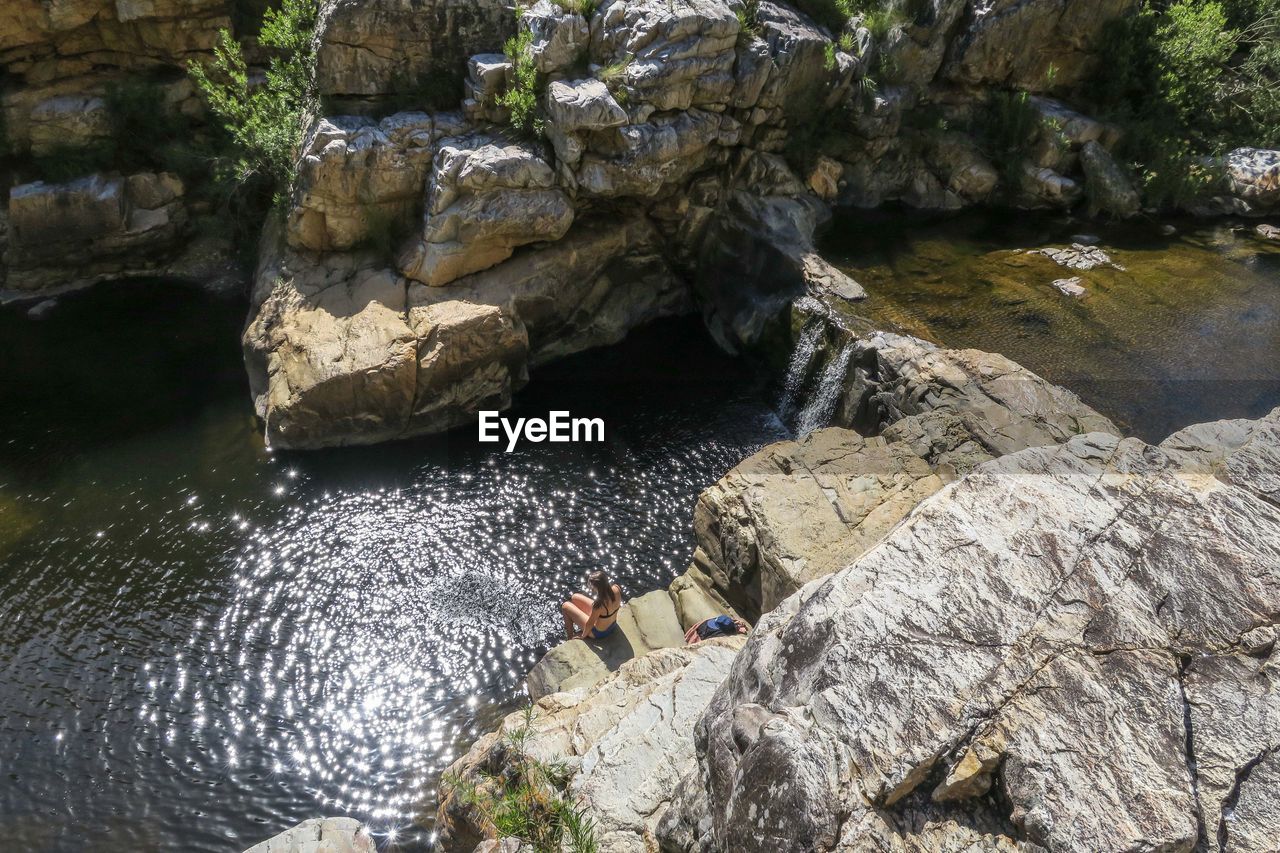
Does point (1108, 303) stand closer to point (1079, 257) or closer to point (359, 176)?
point (1079, 257)

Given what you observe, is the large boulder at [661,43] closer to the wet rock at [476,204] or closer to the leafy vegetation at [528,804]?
the wet rock at [476,204]

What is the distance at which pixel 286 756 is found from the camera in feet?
33.5

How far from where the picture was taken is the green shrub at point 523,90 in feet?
52.5

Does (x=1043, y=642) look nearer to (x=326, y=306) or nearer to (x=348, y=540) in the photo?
(x=348, y=540)

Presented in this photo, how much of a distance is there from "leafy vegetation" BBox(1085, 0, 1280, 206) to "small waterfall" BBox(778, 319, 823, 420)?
43.5 feet

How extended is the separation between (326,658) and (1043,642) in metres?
10.5

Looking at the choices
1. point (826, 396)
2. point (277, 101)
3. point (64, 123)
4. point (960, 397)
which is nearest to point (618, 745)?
point (960, 397)

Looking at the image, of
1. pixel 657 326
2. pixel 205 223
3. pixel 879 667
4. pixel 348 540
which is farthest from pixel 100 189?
pixel 879 667

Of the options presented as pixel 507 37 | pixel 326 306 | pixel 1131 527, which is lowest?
pixel 326 306

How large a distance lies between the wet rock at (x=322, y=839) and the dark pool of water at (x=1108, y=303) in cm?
1335

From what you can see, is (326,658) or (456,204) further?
(456,204)

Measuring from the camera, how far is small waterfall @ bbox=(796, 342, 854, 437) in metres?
15.0

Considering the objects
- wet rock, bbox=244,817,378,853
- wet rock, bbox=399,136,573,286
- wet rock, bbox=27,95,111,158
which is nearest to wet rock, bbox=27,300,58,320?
wet rock, bbox=27,95,111,158

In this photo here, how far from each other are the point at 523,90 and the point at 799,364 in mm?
8916
